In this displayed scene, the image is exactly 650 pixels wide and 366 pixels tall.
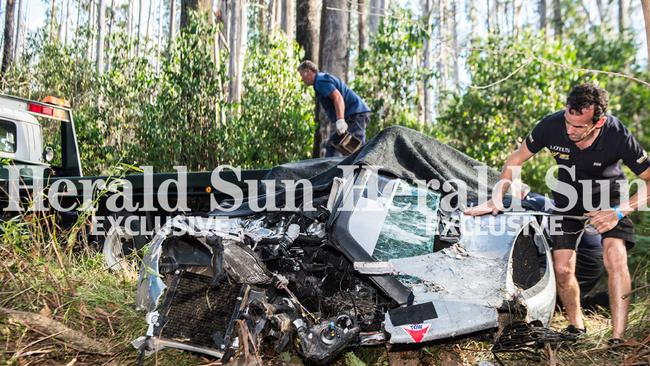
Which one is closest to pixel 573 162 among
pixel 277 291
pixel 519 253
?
pixel 519 253

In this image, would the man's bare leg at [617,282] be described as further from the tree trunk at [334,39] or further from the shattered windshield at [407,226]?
the tree trunk at [334,39]

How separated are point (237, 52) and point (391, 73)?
5436 mm

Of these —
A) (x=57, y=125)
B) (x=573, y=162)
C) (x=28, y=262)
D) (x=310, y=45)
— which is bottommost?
(x=28, y=262)

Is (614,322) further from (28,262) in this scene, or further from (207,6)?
(207,6)

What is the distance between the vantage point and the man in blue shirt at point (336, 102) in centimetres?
768

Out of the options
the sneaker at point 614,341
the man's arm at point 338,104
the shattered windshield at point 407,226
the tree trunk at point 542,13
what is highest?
the tree trunk at point 542,13

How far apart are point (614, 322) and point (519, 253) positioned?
0.77 m

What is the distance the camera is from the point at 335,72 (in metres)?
10.1

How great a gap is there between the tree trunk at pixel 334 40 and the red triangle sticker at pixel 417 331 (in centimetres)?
683

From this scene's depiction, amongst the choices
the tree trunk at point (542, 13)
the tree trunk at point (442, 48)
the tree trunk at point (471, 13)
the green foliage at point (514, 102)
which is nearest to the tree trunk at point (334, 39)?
the green foliage at point (514, 102)

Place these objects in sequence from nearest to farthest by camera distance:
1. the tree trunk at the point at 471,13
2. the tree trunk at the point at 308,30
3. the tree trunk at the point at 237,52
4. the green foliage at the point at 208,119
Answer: the green foliage at the point at 208,119 < the tree trunk at the point at 308,30 < the tree trunk at the point at 237,52 < the tree trunk at the point at 471,13

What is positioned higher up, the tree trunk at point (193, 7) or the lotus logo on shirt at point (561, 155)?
the tree trunk at point (193, 7)

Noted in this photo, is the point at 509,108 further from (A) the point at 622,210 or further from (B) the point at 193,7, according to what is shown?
(A) the point at 622,210

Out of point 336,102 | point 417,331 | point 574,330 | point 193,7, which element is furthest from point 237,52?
point 417,331
